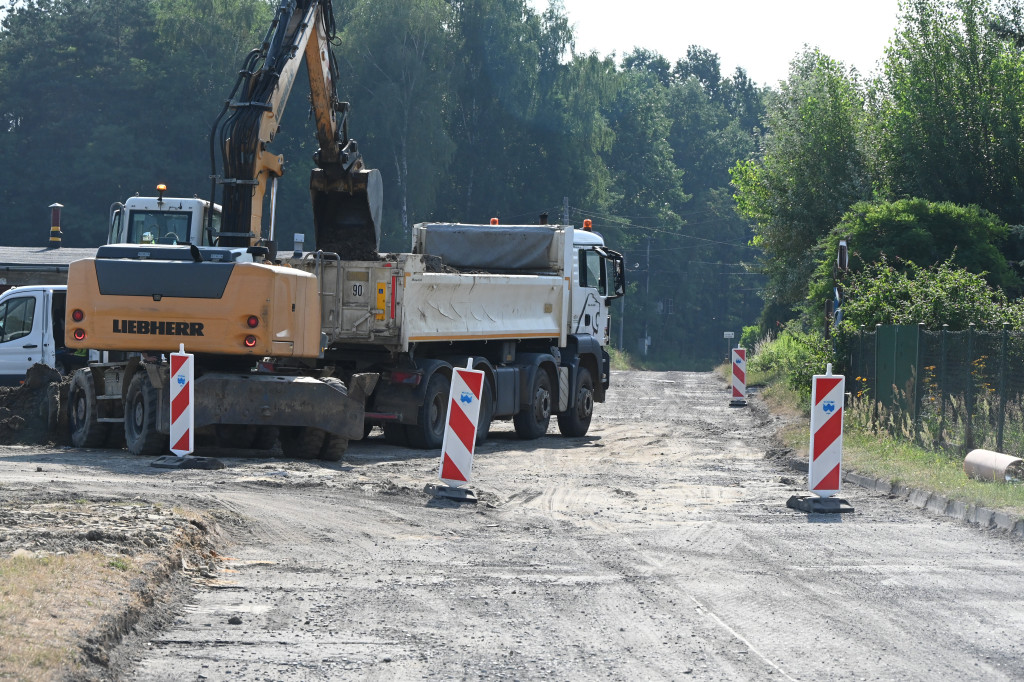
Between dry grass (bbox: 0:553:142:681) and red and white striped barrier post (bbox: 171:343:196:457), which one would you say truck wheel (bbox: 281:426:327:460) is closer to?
red and white striped barrier post (bbox: 171:343:196:457)

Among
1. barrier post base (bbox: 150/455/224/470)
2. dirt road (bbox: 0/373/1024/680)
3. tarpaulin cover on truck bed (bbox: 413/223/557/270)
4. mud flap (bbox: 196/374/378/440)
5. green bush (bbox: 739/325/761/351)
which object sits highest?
tarpaulin cover on truck bed (bbox: 413/223/557/270)

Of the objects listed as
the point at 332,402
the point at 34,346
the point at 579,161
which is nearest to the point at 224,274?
the point at 332,402

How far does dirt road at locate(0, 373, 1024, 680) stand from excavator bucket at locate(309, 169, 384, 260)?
4.65 metres

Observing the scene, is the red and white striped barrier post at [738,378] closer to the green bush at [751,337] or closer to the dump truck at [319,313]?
the dump truck at [319,313]

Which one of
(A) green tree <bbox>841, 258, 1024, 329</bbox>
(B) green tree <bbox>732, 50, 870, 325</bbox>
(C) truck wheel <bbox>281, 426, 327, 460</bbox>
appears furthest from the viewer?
(B) green tree <bbox>732, 50, 870, 325</bbox>

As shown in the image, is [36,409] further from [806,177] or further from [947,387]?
[806,177]

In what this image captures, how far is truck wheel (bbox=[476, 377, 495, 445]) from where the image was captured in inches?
765

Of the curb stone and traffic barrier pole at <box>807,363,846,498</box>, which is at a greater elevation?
traffic barrier pole at <box>807,363,846,498</box>

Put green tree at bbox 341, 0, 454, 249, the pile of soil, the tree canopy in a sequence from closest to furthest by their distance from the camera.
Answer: the pile of soil → green tree at bbox 341, 0, 454, 249 → the tree canopy

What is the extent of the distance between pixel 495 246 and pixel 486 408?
13.2ft

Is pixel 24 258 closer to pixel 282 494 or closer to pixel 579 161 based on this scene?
pixel 282 494

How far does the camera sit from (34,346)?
2077cm

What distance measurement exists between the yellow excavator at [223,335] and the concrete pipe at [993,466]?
721 cm

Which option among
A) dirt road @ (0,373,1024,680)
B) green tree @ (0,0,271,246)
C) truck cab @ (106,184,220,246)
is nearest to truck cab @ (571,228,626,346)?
truck cab @ (106,184,220,246)
